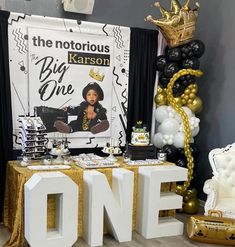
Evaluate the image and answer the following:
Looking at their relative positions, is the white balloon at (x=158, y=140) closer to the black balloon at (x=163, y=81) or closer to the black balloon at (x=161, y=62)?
the black balloon at (x=163, y=81)

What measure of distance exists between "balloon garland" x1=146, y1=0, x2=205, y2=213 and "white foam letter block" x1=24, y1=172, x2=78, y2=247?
4.53 ft

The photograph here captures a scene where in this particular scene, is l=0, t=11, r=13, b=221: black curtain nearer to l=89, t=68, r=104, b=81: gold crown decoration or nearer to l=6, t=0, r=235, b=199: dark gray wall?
l=6, t=0, r=235, b=199: dark gray wall

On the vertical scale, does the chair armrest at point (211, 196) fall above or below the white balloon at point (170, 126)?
below

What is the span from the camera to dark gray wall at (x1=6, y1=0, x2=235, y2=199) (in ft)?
13.4

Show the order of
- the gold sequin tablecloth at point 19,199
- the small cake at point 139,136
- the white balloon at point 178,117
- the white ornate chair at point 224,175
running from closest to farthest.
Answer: the gold sequin tablecloth at point 19,199 < the white ornate chair at point 224,175 < the small cake at point 139,136 < the white balloon at point 178,117

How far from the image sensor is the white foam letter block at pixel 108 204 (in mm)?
3150

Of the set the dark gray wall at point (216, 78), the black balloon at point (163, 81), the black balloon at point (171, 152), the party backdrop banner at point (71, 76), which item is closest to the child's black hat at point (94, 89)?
the party backdrop banner at point (71, 76)

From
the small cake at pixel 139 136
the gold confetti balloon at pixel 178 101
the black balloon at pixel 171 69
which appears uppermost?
the black balloon at pixel 171 69

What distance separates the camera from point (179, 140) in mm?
3975

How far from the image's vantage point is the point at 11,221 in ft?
11.2

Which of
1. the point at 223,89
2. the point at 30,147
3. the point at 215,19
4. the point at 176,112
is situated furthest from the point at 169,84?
the point at 30,147

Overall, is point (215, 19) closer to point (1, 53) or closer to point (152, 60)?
point (152, 60)

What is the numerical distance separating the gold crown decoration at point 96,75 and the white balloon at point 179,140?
3.52 ft

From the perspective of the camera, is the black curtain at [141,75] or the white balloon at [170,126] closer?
the white balloon at [170,126]
